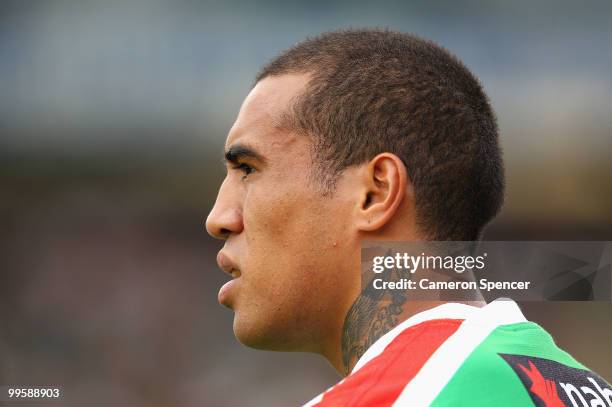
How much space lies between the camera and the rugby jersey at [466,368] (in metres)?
1.36

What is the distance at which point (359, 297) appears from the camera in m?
1.73

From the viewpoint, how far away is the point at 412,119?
179 cm

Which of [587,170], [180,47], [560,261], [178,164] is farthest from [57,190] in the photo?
[560,261]

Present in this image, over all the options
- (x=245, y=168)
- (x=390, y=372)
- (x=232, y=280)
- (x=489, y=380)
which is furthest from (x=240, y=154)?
(x=489, y=380)

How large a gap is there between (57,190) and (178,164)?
37.9 inches

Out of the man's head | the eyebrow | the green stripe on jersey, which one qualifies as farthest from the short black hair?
the green stripe on jersey

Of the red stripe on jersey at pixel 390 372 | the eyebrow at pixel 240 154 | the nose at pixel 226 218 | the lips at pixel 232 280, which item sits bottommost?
the red stripe on jersey at pixel 390 372

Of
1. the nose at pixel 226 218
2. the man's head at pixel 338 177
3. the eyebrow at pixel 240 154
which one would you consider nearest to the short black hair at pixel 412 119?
the man's head at pixel 338 177

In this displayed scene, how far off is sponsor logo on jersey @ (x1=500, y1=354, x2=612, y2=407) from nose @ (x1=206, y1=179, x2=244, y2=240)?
0.67 meters

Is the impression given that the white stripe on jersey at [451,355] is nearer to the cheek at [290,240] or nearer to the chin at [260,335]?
the cheek at [290,240]

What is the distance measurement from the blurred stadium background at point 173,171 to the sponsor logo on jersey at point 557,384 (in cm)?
496

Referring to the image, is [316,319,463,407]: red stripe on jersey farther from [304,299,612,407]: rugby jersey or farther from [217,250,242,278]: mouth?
[217,250,242,278]: mouth

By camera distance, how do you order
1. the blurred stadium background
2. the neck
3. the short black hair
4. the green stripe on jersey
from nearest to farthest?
the green stripe on jersey → the neck → the short black hair → the blurred stadium background

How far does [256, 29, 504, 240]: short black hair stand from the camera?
175 cm
